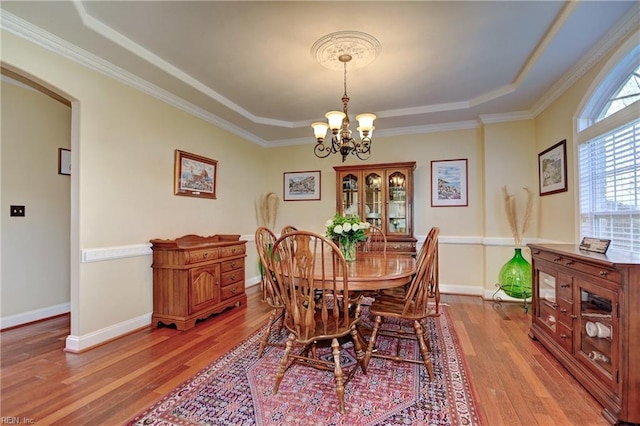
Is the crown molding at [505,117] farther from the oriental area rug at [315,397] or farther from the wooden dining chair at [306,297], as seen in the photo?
the wooden dining chair at [306,297]

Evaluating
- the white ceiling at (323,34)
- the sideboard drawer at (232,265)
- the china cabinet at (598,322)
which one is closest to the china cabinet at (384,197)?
the white ceiling at (323,34)

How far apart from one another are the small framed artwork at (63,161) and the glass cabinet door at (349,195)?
3392 mm

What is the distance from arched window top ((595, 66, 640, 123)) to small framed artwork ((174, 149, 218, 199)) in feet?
13.4

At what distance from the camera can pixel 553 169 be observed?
10.9ft

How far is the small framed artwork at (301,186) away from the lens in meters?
4.98

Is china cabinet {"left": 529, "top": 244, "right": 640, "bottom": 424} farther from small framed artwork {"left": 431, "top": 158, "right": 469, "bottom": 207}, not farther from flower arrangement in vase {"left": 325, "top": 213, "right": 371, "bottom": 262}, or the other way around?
small framed artwork {"left": 431, "top": 158, "right": 469, "bottom": 207}

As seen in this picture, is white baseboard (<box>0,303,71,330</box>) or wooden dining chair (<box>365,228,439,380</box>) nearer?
wooden dining chair (<box>365,228,439,380</box>)

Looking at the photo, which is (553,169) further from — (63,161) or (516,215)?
(63,161)

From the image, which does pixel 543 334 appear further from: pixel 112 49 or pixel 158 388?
pixel 112 49

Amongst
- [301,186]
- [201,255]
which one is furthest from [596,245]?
[301,186]

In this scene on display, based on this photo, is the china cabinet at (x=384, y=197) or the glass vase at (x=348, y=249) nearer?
the glass vase at (x=348, y=249)

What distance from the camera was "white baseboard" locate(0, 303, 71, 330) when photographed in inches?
115

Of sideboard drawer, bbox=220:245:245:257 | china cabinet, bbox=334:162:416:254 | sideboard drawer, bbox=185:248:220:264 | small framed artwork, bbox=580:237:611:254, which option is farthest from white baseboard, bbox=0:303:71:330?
small framed artwork, bbox=580:237:611:254

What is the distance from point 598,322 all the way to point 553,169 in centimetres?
208
